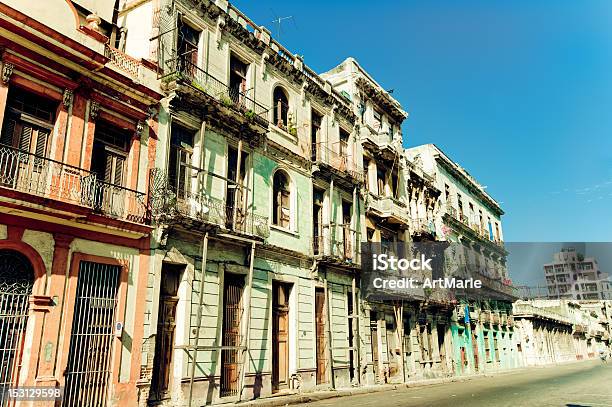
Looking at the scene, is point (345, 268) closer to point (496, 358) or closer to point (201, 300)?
point (201, 300)

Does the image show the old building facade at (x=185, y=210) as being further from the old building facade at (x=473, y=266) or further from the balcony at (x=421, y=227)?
the old building facade at (x=473, y=266)

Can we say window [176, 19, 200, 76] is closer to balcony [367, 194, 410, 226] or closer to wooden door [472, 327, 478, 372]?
balcony [367, 194, 410, 226]

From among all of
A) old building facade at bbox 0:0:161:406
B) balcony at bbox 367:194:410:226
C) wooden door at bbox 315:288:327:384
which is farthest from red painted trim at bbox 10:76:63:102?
balcony at bbox 367:194:410:226

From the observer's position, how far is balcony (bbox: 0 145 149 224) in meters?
10.6

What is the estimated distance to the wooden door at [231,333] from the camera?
49.4ft

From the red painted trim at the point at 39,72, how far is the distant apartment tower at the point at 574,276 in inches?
5591

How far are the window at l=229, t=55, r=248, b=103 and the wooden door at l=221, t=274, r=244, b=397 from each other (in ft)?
21.8

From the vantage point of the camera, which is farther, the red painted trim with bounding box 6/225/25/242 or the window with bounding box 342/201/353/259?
the window with bounding box 342/201/353/259

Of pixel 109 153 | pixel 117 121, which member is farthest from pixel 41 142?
→ pixel 117 121

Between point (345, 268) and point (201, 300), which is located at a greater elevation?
point (345, 268)

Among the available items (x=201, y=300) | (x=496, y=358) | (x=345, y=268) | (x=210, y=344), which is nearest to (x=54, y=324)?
(x=201, y=300)

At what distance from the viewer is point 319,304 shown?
794 inches

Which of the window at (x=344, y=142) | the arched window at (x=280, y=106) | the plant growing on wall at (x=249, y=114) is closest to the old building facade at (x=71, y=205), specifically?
the plant growing on wall at (x=249, y=114)

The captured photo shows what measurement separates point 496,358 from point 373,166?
2313 centimetres
